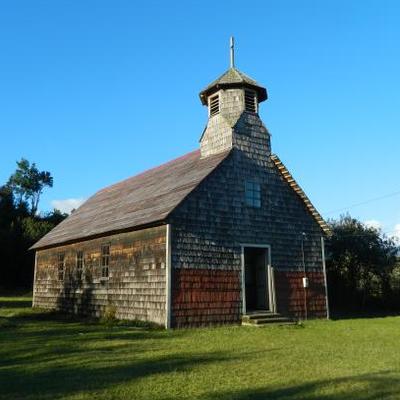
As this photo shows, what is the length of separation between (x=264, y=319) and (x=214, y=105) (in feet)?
30.1

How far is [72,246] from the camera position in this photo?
22.9 m

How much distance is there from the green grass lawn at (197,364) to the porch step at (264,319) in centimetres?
182

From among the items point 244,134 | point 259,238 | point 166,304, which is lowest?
point 166,304

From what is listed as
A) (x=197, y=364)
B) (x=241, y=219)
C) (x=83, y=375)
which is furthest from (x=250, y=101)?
(x=83, y=375)

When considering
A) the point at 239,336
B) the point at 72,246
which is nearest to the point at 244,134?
the point at 239,336

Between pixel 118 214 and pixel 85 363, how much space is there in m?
11.8

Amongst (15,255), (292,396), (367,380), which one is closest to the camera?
(292,396)

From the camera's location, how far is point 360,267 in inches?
1136

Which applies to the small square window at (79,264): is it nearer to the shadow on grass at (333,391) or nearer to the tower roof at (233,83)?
the tower roof at (233,83)

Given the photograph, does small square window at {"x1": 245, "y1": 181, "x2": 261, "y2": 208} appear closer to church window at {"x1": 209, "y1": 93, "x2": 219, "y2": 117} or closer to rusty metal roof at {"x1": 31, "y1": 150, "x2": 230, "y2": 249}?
rusty metal roof at {"x1": 31, "y1": 150, "x2": 230, "y2": 249}

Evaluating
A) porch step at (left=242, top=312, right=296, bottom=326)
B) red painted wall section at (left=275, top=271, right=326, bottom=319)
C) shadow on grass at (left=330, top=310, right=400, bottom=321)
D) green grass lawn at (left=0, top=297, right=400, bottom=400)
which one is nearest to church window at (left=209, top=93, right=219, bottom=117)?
red painted wall section at (left=275, top=271, right=326, bottom=319)

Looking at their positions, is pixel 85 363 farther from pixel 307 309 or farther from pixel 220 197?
pixel 307 309

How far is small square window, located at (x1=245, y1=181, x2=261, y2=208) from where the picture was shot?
18.8m

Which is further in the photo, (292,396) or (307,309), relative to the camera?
(307,309)
